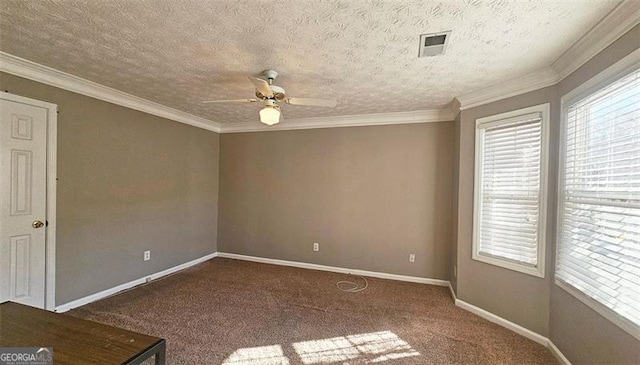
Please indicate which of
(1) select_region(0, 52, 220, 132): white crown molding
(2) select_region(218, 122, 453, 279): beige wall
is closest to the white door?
(1) select_region(0, 52, 220, 132): white crown molding

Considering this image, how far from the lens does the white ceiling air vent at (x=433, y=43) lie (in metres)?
1.80

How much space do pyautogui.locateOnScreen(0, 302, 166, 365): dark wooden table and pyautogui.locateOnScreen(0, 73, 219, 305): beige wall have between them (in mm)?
1753

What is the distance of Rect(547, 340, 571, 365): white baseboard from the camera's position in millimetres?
1991

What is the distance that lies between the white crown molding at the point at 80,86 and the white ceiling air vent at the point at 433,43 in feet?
10.9

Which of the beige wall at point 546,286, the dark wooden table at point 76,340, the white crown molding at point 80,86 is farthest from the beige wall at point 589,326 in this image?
the white crown molding at point 80,86

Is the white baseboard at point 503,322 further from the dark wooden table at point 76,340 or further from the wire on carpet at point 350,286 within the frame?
the dark wooden table at point 76,340

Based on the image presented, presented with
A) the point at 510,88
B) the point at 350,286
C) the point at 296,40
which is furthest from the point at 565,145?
the point at 350,286

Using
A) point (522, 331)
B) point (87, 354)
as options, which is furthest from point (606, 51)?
point (87, 354)

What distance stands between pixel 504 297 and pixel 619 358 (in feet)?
3.44

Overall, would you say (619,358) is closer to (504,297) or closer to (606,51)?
(504,297)

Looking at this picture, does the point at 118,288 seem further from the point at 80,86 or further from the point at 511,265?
the point at 511,265

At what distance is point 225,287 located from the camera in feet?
11.2

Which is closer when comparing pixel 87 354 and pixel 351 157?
pixel 87 354

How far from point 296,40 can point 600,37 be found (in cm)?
200
